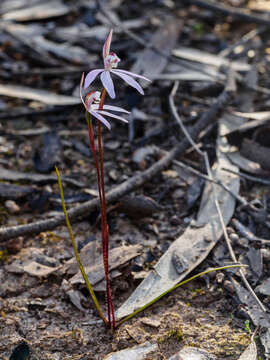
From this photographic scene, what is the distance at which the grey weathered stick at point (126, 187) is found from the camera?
220 centimetres

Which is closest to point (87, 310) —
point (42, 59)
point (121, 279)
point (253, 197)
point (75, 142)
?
point (121, 279)

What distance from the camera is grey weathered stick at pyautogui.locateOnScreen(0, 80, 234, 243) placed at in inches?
86.4

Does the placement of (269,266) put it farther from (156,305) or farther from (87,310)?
(87,310)

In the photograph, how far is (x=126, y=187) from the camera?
95.3 inches

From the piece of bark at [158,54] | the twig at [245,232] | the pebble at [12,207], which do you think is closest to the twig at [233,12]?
the piece of bark at [158,54]

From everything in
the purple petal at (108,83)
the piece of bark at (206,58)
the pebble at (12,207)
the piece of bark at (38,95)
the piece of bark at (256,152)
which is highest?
the purple petal at (108,83)

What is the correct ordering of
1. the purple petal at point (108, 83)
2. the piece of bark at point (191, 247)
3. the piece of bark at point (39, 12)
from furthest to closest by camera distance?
the piece of bark at point (39, 12), the piece of bark at point (191, 247), the purple petal at point (108, 83)

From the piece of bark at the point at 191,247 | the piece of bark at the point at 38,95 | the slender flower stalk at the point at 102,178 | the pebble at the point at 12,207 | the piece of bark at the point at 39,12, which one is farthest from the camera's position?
the piece of bark at the point at 39,12

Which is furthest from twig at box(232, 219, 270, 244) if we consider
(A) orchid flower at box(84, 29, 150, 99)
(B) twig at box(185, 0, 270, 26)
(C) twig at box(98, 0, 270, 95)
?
(B) twig at box(185, 0, 270, 26)

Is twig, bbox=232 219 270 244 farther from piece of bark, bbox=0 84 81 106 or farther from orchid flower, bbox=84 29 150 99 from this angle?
piece of bark, bbox=0 84 81 106

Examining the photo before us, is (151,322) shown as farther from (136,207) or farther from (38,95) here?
(38,95)

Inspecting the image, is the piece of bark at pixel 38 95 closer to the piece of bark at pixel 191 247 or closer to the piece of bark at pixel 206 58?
the piece of bark at pixel 206 58

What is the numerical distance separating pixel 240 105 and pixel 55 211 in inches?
64.0

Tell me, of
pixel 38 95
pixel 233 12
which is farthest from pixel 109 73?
pixel 233 12
